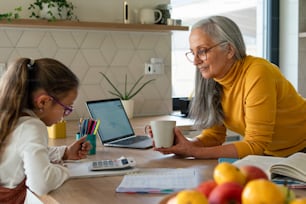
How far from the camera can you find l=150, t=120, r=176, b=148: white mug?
164cm

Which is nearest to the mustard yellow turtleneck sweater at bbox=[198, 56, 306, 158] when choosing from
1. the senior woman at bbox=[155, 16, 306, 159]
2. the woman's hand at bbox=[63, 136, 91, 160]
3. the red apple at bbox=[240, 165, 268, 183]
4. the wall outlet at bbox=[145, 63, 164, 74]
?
the senior woman at bbox=[155, 16, 306, 159]

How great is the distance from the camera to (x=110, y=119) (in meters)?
2.08

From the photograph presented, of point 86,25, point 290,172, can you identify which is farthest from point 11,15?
point 290,172

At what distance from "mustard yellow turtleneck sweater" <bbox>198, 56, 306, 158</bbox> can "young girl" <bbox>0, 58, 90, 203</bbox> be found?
64 centimetres

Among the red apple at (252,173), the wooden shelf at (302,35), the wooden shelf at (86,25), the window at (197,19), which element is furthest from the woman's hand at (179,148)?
the wooden shelf at (302,35)

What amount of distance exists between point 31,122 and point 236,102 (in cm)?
84

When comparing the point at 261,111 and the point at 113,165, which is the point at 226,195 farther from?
the point at 261,111

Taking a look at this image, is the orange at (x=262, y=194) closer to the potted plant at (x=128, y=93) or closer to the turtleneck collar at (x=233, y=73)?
the turtleneck collar at (x=233, y=73)

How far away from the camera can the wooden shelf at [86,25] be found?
2502mm

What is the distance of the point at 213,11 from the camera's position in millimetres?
3539

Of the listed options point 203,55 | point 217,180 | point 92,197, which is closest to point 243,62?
point 203,55

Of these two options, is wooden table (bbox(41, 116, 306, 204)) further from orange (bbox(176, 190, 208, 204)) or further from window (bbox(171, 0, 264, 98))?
window (bbox(171, 0, 264, 98))

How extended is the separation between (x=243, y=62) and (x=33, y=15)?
4.60ft

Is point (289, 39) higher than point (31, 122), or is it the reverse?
point (289, 39)
